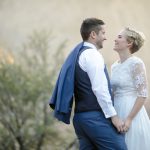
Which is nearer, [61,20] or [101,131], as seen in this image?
[101,131]

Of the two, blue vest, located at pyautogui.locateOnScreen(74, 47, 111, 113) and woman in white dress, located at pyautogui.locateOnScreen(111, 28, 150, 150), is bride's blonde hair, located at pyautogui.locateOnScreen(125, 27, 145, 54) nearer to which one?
woman in white dress, located at pyautogui.locateOnScreen(111, 28, 150, 150)

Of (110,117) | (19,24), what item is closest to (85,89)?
(110,117)

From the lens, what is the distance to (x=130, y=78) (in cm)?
365

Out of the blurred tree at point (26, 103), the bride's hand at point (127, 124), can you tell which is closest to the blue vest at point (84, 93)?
the bride's hand at point (127, 124)

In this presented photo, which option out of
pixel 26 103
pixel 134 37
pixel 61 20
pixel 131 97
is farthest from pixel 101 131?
pixel 61 20

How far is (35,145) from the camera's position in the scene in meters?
13.7

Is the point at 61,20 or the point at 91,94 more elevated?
the point at 91,94

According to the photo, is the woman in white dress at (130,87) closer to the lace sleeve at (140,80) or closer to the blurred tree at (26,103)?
the lace sleeve at (140,80)

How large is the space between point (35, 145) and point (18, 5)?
4393 mm

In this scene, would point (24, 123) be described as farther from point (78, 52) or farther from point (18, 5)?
point (78, 52)

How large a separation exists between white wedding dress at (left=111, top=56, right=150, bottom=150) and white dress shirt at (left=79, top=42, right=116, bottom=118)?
0.33 m

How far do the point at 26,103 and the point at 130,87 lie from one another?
1031 centimetres

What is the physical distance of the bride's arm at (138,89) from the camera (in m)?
3.49

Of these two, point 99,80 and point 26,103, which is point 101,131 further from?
point 26,103
